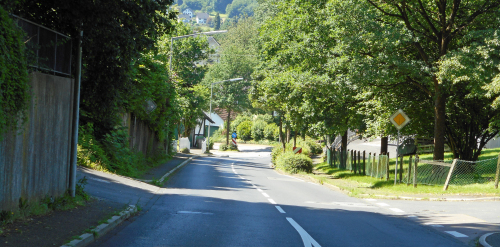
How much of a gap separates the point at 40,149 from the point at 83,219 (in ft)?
5.01

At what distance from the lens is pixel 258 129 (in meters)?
82.5

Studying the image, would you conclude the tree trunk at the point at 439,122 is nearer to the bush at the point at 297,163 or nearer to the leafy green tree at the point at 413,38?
the leafy green tree at the point at 413,38

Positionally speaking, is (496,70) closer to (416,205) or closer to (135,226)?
(416,205)

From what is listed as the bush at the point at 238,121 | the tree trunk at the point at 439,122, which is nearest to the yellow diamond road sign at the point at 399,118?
the tree trunk at the point at 439,122

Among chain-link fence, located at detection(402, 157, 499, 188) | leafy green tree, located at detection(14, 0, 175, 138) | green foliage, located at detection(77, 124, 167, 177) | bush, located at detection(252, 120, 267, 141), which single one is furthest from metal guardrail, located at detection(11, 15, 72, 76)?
bush, located at detection(252, 120, 267, 141)

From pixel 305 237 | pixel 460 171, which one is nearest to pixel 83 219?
Answer: pixel 305 237

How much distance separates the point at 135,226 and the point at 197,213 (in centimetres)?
226

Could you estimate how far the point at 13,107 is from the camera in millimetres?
7152

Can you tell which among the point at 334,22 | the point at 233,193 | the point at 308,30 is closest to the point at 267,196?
the point at 233,193

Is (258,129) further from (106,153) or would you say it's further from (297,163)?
(106,153)

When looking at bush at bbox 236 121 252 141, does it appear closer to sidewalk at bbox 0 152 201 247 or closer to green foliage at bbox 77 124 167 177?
green foliage at bbox 77 124 167 177

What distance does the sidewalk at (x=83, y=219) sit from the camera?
21.8 ft

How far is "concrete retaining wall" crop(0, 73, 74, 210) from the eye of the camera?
24.8 feet

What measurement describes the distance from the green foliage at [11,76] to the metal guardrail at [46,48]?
0.66 meters
